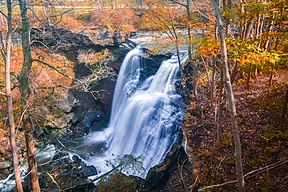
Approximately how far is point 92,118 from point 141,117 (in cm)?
534

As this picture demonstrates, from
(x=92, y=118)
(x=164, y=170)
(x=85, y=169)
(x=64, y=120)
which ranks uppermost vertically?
(x=164, y=170)

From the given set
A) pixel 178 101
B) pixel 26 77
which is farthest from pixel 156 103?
pixel 26 77

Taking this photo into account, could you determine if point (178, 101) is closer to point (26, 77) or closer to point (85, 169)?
point (85, 169)

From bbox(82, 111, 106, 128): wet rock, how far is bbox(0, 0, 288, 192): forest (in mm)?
85

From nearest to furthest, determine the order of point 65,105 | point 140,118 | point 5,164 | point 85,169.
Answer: point 85,169
point 5,164
point 140,118
point 65,105

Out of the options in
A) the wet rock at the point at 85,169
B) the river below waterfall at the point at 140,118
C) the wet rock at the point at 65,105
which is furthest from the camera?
the wet rock at the point at 65,105

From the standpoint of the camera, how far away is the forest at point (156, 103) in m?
5.57

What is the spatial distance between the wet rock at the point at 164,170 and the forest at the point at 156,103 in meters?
0.04

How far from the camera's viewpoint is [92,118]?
17516 millimetres

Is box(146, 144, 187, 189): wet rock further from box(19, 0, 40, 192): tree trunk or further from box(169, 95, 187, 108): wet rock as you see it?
box(19, 0, 40, 192): tree trunk

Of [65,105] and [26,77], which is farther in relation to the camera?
[65,105]

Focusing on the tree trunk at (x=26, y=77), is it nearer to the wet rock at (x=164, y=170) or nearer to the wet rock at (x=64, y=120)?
the wet rock at (x=164, y=170)

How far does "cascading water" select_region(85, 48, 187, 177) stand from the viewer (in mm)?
11398

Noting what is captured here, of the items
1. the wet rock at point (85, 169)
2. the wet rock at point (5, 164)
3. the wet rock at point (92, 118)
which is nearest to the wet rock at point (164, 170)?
the wet rock at point (85, 169)
